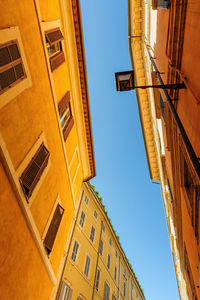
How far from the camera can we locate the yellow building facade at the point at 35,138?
4520mm

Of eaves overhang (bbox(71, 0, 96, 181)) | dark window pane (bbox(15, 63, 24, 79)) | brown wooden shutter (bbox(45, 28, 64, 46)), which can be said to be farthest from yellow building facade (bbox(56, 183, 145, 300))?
brown wooden shutter (bbox(45, 28, 64, 46))

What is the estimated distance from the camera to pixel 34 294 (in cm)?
586

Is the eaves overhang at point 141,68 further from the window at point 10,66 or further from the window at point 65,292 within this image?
the window at point 65,292

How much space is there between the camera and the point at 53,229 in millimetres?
7273

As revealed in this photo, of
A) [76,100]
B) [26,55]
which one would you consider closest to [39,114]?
[26,55]

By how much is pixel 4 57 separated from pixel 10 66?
245mm

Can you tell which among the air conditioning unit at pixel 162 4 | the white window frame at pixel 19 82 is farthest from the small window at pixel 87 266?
the air conditioning unit at pixel 162 4

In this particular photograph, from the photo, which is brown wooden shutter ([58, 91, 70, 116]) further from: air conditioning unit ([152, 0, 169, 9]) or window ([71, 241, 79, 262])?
window ([71, 241, 79, 262])

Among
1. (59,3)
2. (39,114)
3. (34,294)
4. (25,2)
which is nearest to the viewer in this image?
(25,2)

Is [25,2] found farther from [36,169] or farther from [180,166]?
[180,166]

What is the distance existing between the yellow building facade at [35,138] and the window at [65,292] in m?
3.87

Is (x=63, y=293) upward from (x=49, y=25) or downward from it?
downward

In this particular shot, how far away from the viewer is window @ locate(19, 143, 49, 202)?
5291mm

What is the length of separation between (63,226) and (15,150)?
5328 millimetres
